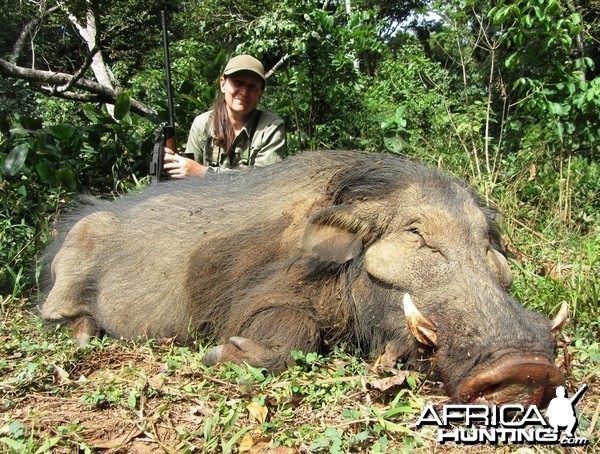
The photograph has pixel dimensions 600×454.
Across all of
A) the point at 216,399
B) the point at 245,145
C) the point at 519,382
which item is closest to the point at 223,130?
the point at 245,145

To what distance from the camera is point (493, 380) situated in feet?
7.19

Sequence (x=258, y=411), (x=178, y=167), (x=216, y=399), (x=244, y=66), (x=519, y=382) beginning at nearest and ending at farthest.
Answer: (x=519, y=382) → (x=258, y=411) → (x=216, y=399) → (x=178, y=167) → (x=244, y=66)

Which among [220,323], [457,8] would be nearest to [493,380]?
[220,323]

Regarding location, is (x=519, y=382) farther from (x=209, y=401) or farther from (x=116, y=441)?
(x=116, y=441)

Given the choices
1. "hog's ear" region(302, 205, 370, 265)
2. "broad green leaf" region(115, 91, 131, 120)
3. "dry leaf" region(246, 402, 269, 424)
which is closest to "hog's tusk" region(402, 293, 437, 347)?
"hog's ear" region(302, 205, 370, 265)

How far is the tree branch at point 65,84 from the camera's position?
7.67 m

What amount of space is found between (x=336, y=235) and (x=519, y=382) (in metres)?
1.26

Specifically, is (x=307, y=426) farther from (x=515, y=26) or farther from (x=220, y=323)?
(x=515, y=26)

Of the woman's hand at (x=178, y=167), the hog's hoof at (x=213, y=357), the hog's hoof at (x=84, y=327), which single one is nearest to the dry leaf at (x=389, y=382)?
the hog's hoof at (x=213, y=357)

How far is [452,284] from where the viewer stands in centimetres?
268

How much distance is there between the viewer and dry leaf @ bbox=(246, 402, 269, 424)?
2.41m

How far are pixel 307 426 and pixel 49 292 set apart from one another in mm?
2521

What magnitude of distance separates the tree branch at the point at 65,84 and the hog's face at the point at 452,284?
4.65 meters

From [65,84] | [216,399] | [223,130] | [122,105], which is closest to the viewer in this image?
[216,399]
